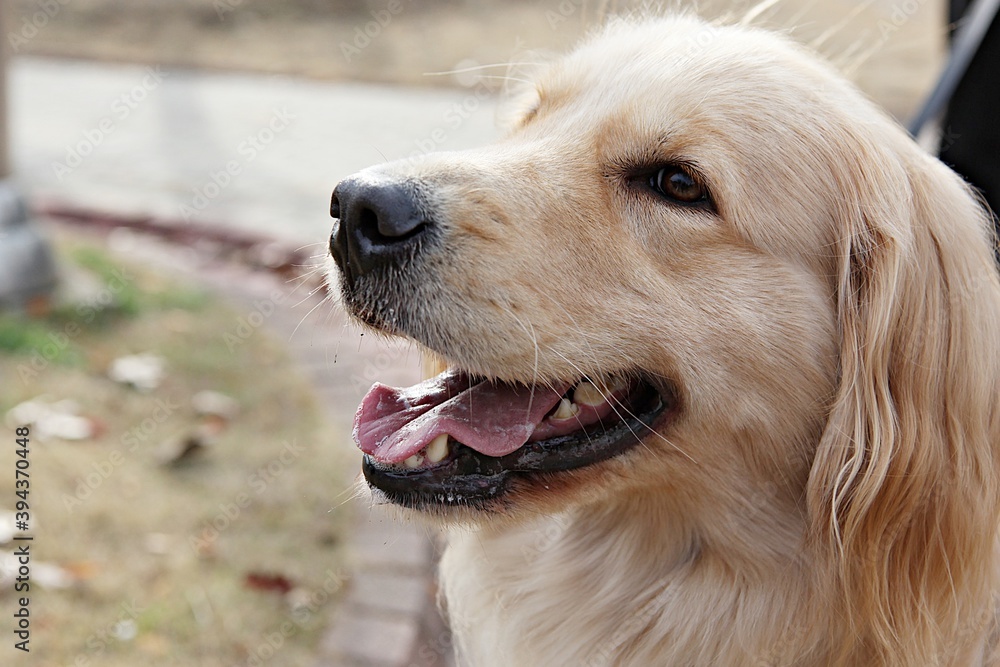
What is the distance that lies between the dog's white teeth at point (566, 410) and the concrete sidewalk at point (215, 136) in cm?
532

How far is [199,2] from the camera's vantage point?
15531 mm

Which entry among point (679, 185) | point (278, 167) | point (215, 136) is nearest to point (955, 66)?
point (679, 185)

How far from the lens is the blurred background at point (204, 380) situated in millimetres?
3412

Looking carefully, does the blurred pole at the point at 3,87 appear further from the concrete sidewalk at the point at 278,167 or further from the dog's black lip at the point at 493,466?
the dog's black lip at the point at 493,466

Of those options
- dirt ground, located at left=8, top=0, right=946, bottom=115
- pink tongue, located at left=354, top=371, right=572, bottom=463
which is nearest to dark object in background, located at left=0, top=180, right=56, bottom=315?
pink tongue, located at left=354, top=371, right=572, bottom=463

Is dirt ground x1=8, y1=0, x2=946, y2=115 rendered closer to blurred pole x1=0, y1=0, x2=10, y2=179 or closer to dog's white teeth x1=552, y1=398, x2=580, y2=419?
blurred pole x1=0, y1=0, x2=10, y2=179

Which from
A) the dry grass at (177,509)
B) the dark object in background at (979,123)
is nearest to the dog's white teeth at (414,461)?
the dry grass at (177,509)

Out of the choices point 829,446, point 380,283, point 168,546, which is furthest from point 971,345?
point 168,546

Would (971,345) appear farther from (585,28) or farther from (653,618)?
(585,28)

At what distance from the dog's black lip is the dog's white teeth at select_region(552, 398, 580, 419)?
51mm

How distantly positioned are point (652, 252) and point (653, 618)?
3.00 ft

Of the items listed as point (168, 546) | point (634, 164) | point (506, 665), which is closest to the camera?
point (634, 164)

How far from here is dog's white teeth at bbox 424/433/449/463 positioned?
7.19 ft

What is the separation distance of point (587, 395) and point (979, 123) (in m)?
2.53
